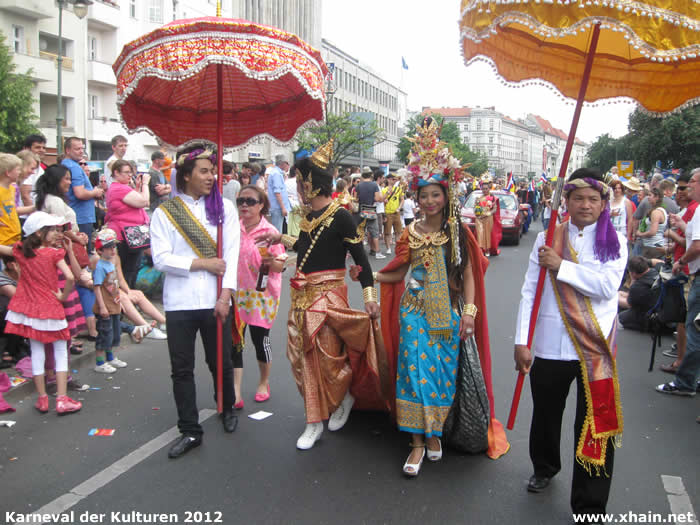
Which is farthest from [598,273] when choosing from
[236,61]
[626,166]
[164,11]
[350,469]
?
[164,11]

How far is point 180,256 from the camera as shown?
161 inches

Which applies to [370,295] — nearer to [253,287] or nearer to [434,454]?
[434,454]

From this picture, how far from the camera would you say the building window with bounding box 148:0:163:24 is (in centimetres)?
3469

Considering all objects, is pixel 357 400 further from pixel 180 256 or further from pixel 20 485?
pixel 20 485

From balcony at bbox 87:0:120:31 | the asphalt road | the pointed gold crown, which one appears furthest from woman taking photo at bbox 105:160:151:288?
balcony at bbox 87:0:120:31

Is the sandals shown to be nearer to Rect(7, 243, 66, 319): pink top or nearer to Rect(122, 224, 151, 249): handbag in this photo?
Rect(7, 243, 66, 319): pink top

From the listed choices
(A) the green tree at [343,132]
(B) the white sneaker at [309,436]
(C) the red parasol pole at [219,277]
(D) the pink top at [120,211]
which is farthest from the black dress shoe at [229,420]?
(A) the green tree at [343,132]

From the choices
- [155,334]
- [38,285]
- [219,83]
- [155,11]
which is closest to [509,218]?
[155,334]

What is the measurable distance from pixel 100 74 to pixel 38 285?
30.0 meters

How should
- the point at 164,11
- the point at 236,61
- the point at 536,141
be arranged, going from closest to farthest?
1. the point at 236,61
2. the point at 164,11
3. the point at 536,141

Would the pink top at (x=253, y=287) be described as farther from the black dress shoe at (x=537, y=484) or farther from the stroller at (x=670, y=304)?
the stroller at (x=670, y=304)

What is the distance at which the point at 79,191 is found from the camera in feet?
23.0

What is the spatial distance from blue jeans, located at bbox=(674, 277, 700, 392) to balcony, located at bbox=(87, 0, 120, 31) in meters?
33.0

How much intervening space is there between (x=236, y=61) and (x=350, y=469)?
2.83 meters
